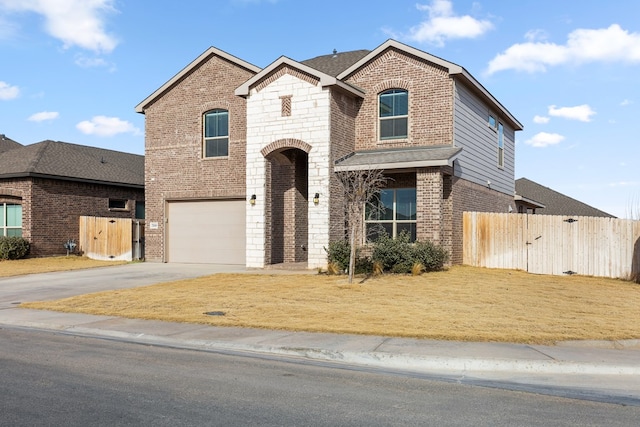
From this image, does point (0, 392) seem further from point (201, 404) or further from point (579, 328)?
point (579, 328)

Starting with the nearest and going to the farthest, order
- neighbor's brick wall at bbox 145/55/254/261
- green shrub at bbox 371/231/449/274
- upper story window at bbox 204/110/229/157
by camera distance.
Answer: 1. green shrub at bbox 371/231/449/274
2. neighbor's brick wall at bbox 145/55/254/261
3. upper story window at bbox 204/110/229/157

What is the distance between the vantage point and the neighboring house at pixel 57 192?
87.6 ft

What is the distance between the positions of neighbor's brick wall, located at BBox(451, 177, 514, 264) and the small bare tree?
8.77 ft

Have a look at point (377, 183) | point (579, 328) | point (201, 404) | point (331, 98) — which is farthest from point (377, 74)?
point (201, 404)

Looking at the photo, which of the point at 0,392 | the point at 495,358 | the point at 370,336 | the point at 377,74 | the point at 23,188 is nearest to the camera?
the point at 0,392

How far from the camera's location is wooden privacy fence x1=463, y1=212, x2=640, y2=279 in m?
18.3

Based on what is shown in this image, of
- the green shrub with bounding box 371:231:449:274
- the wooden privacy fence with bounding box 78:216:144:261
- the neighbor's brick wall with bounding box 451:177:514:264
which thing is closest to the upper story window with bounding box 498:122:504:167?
the neighbor's brick wall with bounding box 451:177:514:264

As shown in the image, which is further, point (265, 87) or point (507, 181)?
point (507, 181)

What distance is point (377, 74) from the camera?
20.9 meters

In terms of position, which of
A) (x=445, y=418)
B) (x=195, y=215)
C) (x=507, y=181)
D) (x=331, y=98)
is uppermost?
(x=331, y=98)

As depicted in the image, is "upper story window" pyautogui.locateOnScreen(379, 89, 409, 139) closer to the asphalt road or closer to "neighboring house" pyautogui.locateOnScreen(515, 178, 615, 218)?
the asphalt road

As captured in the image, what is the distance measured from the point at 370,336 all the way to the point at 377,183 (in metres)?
11.3

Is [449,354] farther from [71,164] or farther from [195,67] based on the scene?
[71,164]

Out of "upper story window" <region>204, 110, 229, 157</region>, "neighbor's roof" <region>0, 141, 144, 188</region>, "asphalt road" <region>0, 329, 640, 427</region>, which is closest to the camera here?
"asphalt road" <region>0, 329, 640, 427</region>
